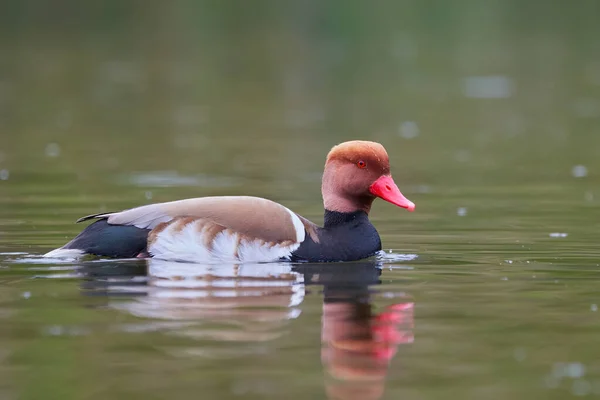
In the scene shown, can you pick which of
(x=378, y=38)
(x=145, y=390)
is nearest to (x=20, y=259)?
(x=145, y=390)

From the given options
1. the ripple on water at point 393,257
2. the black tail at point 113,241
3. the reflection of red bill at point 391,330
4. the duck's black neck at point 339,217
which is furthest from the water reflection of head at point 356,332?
the black tail at point 113,241

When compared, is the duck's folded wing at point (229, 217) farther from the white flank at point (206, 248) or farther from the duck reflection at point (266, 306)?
the duck reflection at point (266, 306)

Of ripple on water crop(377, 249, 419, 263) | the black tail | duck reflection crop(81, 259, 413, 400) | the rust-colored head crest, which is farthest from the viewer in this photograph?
the rust-colored head crest

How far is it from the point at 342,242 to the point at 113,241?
6.08 ft

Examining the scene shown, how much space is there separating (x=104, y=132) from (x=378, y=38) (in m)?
23.9

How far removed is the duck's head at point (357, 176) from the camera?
10.5m

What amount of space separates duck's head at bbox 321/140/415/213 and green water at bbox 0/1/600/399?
58 centimetres

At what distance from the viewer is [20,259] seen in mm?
10062

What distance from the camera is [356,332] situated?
25.0 ft

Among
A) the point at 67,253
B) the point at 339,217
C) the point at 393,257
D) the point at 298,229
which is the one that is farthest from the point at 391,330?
the point at 67,253

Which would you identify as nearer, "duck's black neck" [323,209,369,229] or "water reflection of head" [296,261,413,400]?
"water reflection of head" [296,261,413,400]

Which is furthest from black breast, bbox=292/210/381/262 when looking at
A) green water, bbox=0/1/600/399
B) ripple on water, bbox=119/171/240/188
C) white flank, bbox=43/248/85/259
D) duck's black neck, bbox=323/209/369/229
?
ripple on water, bbox=119/171/240/188

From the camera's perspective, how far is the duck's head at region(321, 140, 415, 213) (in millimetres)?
10500

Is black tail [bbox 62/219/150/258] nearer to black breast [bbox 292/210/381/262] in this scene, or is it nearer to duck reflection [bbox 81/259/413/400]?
duck reflection [bbox 81/259/413/400]
